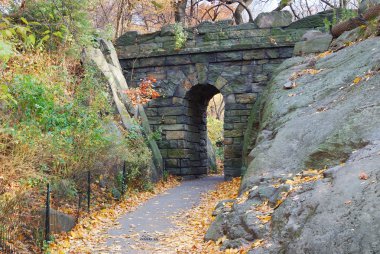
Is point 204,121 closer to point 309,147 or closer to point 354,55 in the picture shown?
point 354,55

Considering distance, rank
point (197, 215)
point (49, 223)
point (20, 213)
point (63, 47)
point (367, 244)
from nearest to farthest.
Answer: point (367, 244), point (20, 213), point (49, 223), point (197, 215), point (63, 47)

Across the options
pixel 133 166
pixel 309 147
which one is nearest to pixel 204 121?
pixel 133 166

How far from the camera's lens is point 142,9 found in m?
21.2

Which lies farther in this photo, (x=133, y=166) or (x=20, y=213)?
(x=133, y=166)

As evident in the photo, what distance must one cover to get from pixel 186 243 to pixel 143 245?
0.62 m

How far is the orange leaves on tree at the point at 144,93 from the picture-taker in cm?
1223

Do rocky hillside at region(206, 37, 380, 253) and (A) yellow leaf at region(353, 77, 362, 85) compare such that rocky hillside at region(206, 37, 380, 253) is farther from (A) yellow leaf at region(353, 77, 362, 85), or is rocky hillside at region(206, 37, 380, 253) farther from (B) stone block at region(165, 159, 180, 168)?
(B) stone block at region(165, 159, 180, 168)

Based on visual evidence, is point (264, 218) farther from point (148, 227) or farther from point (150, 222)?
point (150, 222)

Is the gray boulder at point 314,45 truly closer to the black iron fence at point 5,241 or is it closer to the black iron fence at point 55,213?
the black iron fence at point 55,213

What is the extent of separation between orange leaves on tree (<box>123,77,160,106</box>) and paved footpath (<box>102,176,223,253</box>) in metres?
3.17

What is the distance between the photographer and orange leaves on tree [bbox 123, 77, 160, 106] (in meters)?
12.2

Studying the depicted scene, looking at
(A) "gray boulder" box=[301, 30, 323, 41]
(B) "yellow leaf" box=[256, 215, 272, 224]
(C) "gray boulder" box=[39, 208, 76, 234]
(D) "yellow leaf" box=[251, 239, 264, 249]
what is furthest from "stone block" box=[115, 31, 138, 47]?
(D) "yellow leaf" box=[251, 239, 264, 249]

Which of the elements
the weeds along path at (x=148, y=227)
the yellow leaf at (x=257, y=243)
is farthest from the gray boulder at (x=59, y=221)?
the yellow leaf at (x=257, y=243)

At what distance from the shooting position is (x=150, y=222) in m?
7.18
